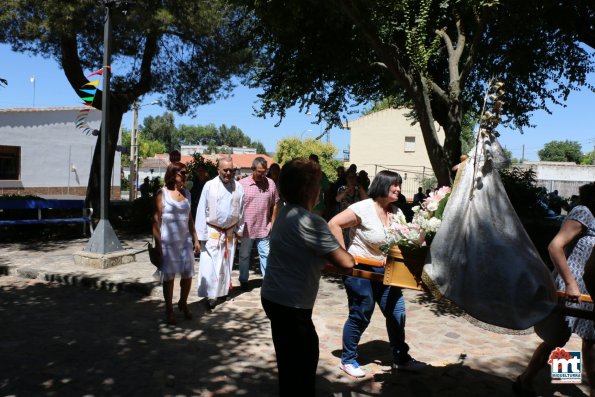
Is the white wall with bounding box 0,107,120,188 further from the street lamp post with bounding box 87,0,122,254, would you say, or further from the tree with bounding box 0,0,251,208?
the street lamp post with bounding box 87,0,122,254

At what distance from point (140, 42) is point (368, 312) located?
1242 centimetres

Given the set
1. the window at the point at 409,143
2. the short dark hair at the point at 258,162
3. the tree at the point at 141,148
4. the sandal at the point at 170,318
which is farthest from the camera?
the tree at the point at 141,148

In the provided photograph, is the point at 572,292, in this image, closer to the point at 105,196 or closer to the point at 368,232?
the point at 368,232

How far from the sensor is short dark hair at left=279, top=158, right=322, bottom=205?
3.17 meters

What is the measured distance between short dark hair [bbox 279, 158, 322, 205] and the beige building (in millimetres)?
35674

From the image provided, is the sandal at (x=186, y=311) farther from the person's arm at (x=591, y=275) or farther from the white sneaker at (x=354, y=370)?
the person's arm at (x=591, y=275)

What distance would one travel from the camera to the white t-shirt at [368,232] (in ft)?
13.6

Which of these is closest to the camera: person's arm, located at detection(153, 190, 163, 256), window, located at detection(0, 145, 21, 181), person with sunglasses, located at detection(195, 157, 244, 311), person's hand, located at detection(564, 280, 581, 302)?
person's hand, located at detection(564, 280, 581, 302)

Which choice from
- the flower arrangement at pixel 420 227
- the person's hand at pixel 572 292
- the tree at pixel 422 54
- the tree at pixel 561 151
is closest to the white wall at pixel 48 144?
the tree at pixel 422 54

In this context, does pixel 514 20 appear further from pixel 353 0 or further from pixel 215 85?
pixel 215 85

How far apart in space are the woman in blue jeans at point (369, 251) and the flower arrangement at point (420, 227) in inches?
10.3

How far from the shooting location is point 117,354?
480cm

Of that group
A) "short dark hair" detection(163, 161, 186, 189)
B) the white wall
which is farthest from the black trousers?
the white wall

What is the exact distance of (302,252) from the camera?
307 cm
